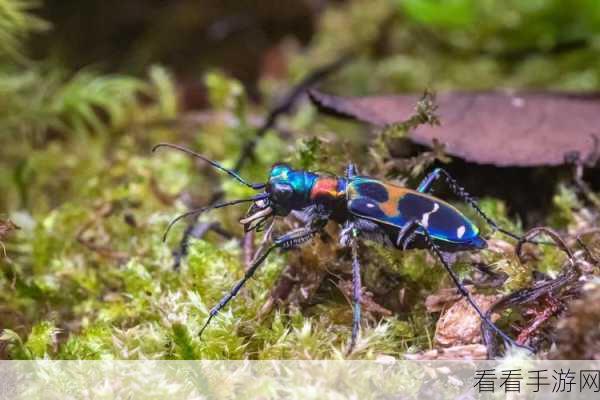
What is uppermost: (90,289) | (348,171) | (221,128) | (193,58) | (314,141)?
(193,58)

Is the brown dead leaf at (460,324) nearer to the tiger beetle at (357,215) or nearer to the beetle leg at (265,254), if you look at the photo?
the tiger beetle at (357,215)

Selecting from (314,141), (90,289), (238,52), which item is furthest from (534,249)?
(238,52)

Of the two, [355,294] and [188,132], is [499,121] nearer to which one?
[355,294]

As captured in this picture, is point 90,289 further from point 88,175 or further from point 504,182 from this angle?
point 504,182

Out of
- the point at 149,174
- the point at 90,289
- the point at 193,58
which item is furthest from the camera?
the point at 193,58

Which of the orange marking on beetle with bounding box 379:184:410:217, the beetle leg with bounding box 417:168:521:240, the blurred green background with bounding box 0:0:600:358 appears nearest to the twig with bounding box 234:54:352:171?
the blurred green background with bounding box 0:0:600:358

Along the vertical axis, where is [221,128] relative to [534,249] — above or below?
above
